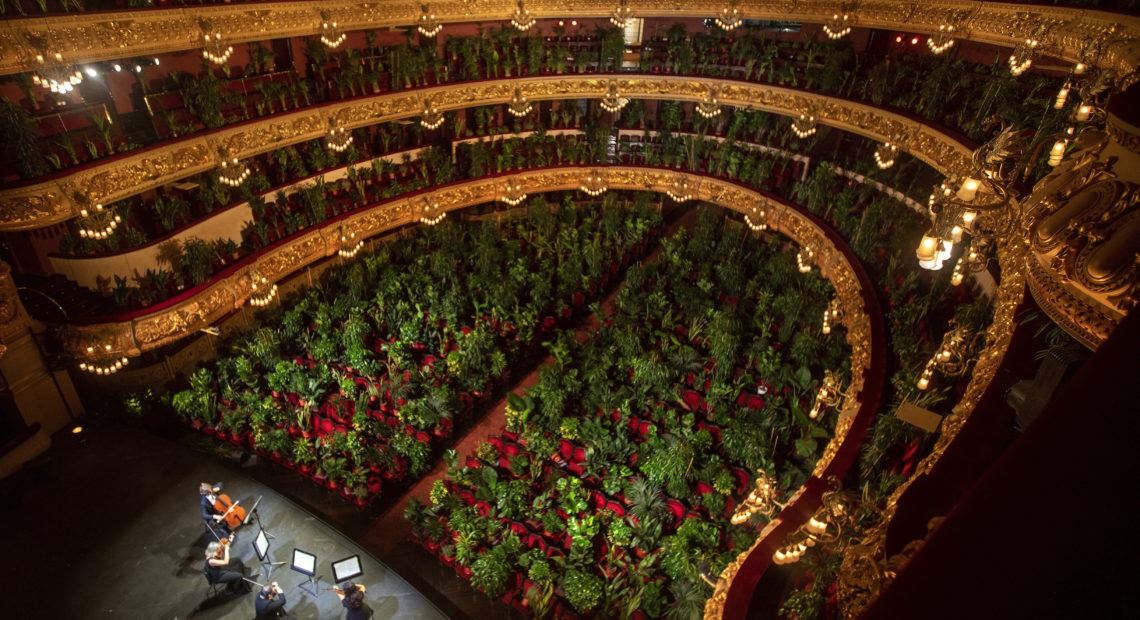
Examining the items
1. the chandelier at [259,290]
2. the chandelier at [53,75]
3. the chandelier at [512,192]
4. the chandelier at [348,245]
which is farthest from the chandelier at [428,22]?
the chandelier at [53,75]

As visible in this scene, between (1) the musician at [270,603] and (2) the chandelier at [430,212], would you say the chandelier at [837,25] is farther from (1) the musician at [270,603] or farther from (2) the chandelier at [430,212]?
(1) the musician at [270,603]

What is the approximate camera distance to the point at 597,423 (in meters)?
13.6

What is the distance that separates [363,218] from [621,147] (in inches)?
370

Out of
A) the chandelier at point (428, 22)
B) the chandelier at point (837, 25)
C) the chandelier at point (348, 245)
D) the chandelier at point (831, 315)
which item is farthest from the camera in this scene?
the chandelier at point (348, 245)

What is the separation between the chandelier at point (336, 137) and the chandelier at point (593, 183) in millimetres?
8038

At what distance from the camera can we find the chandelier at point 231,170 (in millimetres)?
13633

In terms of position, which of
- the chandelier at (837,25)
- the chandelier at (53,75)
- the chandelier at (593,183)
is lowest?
the chandelier at (593,183)

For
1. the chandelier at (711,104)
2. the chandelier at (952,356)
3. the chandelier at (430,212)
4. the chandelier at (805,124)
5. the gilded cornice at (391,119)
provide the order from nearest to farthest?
the chandelier at (952,356) < the gilded cornice at (391,119) < the chandelier at (805,124) < the chandelier at (430,212) < the chandelier at (711,104)

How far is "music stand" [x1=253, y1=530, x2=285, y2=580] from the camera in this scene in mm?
10719

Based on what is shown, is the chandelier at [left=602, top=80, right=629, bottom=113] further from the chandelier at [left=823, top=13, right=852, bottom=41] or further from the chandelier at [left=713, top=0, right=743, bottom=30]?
the chandelier at [left=823, top=13, right=852, bottom=41]

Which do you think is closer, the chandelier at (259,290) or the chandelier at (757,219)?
the chandelier at (259,290)

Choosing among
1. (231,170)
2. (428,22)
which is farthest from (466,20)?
(231,170)

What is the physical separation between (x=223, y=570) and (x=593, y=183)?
15.6m

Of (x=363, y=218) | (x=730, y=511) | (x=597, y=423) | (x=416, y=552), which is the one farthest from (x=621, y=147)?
(x=416, y=552)
